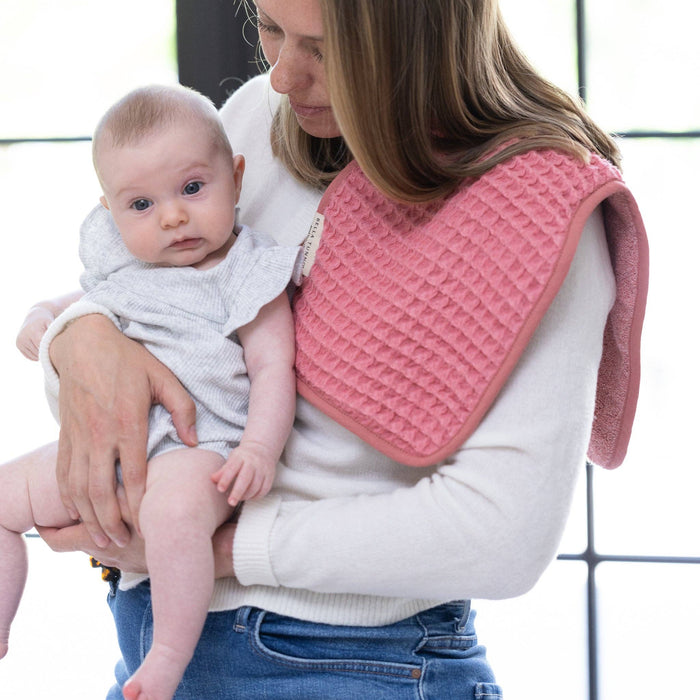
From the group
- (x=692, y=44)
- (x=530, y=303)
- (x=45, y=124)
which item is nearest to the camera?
(x=530, y=303)

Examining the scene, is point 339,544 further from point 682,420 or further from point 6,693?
point 6,693

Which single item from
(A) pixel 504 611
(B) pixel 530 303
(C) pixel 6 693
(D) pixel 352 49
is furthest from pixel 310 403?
(C) pixel 6 693

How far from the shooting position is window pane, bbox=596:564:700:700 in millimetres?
1919

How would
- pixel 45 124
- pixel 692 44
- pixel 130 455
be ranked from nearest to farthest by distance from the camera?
pixel 130 455
pixel 692 44
pixel 45 124

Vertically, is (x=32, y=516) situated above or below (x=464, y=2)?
below

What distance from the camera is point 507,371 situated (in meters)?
0.98

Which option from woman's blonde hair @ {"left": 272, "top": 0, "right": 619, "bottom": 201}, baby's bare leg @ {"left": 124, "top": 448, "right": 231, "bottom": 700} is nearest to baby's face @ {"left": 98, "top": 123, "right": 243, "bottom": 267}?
woman's blonde hair @ {"left": 272, "top": 0, "right": 619, "bottom": 201}

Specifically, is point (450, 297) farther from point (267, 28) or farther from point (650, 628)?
point (650, 628)

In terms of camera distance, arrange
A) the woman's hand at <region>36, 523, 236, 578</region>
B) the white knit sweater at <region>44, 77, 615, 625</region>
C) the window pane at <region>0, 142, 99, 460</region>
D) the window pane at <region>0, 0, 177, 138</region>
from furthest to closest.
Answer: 1. the window pane at <region>0, 142, 99, 460</region>
2. the window pane at <region>0, 0, 177, 138</region>
3. the woman's hand at <region>36, 523, 236, 578</region>
4. the white knit sweater at <region>44, 77, 615, 625</region>

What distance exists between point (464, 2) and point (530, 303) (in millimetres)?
360

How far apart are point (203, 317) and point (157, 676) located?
Result: 0.44 m

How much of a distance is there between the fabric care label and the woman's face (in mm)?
113

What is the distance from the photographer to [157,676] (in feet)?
3.29

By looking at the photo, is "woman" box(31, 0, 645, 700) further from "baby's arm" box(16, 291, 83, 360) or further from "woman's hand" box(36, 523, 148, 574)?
"baby's arm" box(16, 291, 83, 360)
